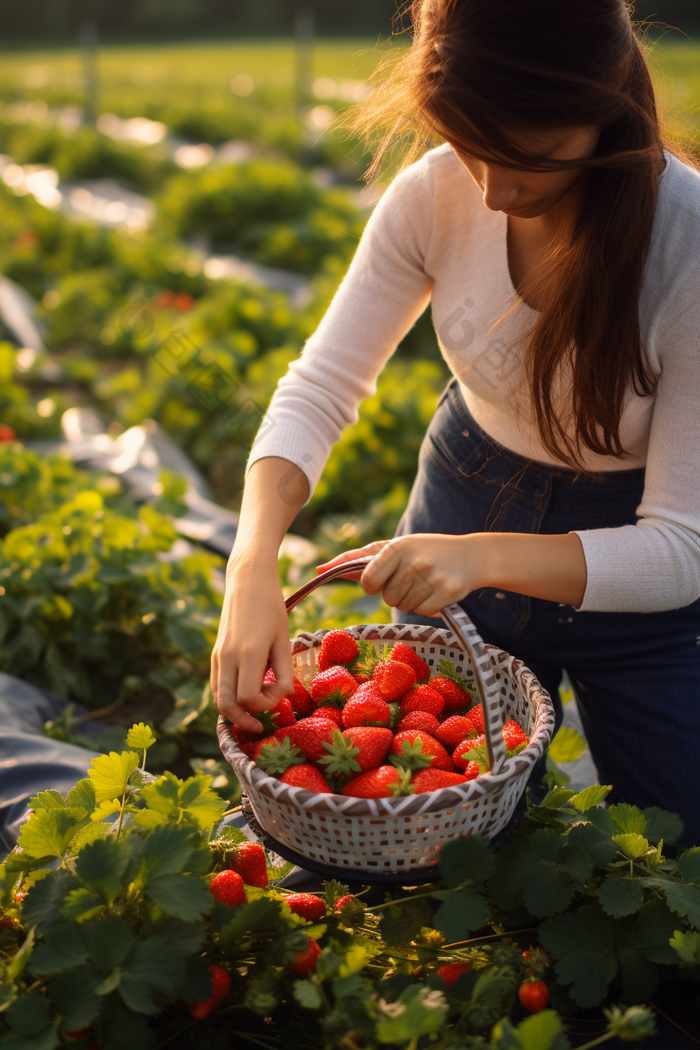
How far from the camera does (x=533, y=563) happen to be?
1387 millimetres

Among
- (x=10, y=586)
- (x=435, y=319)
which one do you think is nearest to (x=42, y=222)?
(x=10, y=586)

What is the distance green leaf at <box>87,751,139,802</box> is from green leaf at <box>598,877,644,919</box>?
0.64 m

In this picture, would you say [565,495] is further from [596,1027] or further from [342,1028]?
[342,1028]

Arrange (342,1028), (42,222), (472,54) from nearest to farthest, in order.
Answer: (342,1028)
(472,54)
(42,222)

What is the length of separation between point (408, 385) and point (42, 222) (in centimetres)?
462

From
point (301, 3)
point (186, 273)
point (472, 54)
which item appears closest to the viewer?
point (472, 54)

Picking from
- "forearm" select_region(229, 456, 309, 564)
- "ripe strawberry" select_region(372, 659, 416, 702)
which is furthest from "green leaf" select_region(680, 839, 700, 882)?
"forearm" select_region(229, 456, 309, 564)

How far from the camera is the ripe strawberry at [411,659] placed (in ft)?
4.86

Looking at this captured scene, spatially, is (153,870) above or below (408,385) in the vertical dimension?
above

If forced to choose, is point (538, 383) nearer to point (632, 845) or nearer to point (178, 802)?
point (632, 845)

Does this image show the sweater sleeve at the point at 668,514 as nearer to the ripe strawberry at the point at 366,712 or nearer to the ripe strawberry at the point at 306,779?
the ripe strawberry at the point at 366,712

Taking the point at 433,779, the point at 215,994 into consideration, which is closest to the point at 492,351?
the point at 433,779

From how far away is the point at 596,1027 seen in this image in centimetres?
125

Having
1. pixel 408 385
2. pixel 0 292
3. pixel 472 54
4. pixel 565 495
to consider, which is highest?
pixel 472 54
